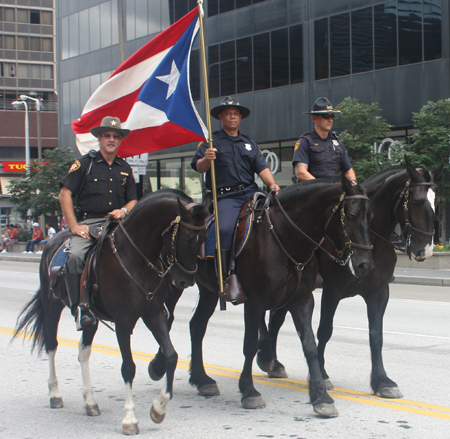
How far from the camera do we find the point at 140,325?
10.5 metres

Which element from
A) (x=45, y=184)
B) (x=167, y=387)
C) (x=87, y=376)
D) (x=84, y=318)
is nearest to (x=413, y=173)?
(x=167, y=387)

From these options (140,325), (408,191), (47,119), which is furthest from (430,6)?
(47,119)

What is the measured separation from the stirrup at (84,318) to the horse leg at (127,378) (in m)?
0.39

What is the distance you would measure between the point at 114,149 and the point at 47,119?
6293cm

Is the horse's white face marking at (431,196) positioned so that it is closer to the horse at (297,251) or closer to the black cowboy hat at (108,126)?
the horse at (297,251)

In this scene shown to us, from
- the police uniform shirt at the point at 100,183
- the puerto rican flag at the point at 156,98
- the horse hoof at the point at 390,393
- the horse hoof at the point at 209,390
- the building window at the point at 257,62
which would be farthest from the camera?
the building window at the point at 257,62

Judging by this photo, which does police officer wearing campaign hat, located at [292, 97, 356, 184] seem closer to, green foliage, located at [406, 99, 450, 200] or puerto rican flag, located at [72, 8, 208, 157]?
puerto rican flag, located at [72, 8, 208, 157]

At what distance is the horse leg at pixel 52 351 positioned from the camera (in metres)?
5.77

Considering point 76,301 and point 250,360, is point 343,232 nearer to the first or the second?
point 250,360

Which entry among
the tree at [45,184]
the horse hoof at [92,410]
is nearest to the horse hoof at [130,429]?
the horse hoof at [92,410]

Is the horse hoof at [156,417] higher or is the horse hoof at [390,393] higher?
the horse hoof at [156,417]

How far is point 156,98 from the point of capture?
649 centimetres

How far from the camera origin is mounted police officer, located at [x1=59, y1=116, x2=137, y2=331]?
18.2ft

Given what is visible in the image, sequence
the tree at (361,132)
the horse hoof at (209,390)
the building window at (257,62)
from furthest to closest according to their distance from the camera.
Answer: the building window at (257,62)
the tree at (361,132)
the horse hoof at (209,390)
